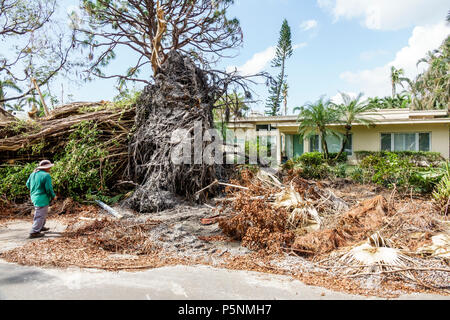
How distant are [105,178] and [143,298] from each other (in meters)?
6.31

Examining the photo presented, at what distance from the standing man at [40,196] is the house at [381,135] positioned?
10220 millimetres

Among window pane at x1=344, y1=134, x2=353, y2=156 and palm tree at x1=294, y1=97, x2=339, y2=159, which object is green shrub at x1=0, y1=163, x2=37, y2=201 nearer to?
palm tree at x1=294, y1=97, x2=339, y2=159

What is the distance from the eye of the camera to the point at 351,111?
1638 centimetres

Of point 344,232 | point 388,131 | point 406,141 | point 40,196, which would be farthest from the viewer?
point 388,131

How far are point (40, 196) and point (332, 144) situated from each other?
Answer: 16.9 meters

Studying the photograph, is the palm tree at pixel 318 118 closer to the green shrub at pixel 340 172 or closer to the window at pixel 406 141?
the window at pixel 406 141

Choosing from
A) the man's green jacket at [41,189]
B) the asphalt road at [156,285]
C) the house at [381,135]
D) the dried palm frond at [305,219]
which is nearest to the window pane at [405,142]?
the house at [381,135]

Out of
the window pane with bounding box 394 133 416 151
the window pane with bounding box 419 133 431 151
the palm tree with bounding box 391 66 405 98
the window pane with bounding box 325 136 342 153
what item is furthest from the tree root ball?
the palm tree with bounding box 391 66 405 98

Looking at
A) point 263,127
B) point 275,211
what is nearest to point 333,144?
point 263,127

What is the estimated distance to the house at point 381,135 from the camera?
16438mm

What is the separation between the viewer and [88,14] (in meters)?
13.9

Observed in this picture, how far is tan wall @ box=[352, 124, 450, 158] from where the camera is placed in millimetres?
16422

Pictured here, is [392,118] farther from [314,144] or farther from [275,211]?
[275,211]
